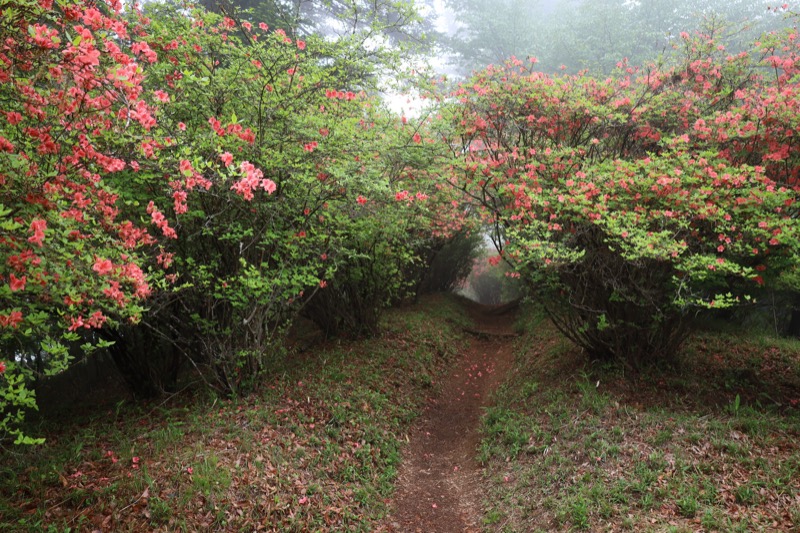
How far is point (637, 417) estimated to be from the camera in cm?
642

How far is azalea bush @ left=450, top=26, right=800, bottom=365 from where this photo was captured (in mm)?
5906

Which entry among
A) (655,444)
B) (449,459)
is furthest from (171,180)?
(655,444)

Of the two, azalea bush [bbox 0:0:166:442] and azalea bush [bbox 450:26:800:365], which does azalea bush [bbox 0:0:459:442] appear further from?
azalea bush [bbox 450:26:800:365]

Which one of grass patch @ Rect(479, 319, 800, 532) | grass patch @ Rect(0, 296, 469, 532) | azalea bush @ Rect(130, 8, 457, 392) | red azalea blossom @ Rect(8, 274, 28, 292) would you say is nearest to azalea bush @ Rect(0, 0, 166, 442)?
red azalea blossom @ Rect(8, 274, 28, 292)

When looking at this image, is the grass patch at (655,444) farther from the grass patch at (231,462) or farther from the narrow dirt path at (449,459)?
the grass patch at (231,462)

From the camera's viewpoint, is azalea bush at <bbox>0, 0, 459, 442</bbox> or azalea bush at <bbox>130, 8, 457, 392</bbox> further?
azalea bush at <bbox>130, 8, 457, 392</bbox>

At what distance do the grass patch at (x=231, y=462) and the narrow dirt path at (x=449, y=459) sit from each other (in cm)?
26

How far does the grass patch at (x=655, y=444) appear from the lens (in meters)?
4.66

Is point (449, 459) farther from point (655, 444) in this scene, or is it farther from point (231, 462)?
point (231, 462)

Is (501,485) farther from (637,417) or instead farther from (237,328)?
(237,328)

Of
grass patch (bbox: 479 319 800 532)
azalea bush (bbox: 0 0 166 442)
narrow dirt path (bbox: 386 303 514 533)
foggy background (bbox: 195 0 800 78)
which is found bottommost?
narrow dirt path (bbox: 386 303 514 533)

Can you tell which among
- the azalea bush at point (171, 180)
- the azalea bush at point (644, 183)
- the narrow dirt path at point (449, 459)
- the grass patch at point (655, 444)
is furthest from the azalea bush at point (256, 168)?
the grass patch at point (655, 444)

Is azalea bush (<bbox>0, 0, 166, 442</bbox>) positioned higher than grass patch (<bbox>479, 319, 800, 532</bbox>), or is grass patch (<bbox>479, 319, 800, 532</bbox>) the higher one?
azalea bush (<bbox>0, 0, 166, 442</bbox>)

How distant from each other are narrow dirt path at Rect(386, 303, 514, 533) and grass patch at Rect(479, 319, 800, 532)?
0.30 metres
